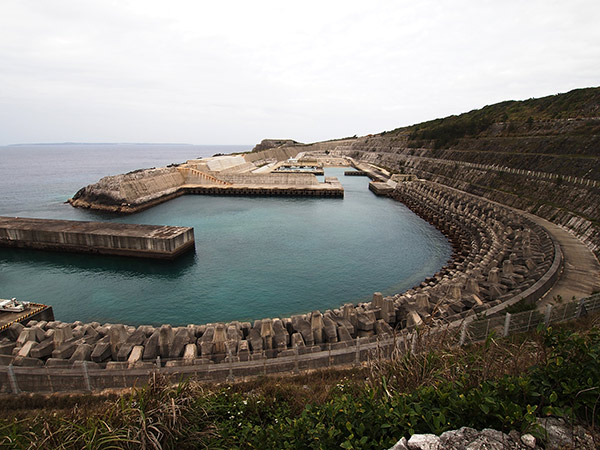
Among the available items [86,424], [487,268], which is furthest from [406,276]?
[86,424]

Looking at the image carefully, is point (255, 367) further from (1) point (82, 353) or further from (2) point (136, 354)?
(1) point (82, 353)

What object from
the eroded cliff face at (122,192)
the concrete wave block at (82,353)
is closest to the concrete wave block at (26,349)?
the concrete wave block at (82,353)

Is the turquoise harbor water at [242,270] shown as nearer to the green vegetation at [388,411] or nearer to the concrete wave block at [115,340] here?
the concrete wave block at [115,340]

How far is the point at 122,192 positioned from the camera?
4612 cm

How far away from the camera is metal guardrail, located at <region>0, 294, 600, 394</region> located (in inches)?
340

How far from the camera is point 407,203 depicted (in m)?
49.2

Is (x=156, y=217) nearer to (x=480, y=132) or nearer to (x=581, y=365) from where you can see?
(x=581, y=365)

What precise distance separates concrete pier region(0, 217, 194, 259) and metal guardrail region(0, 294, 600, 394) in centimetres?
1911

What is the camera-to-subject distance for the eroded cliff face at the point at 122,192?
45959 mm

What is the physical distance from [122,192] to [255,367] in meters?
44.5

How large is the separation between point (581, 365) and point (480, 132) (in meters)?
62.3

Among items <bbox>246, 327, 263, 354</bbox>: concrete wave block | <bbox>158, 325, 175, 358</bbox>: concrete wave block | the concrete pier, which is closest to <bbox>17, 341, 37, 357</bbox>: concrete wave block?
<bbox>158, 325, 175, 358</bbox>: concrete wave block

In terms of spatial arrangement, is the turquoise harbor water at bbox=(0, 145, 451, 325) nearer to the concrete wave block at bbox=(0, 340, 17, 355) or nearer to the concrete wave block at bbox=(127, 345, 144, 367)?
the concrete wave block at bbox=(0, 340, 17, 355)

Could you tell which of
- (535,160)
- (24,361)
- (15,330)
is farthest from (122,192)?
(535,160)
